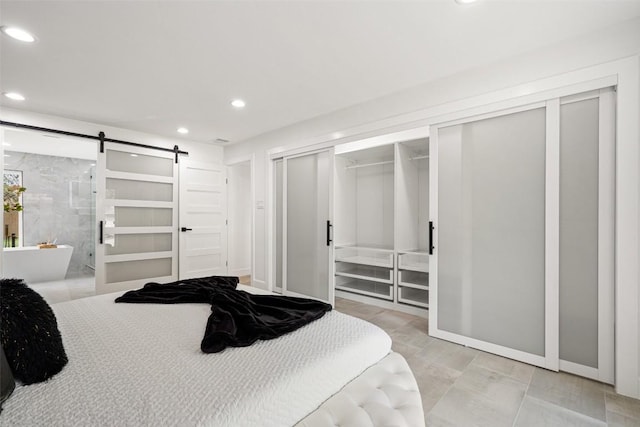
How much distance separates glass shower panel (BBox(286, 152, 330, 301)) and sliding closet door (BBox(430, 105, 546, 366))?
1.52m

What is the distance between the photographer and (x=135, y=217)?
472 centimetres

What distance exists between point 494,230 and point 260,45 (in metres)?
2.53

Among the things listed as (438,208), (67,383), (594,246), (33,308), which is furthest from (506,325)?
(33,308)

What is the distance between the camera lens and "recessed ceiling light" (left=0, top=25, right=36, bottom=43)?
2.17 metres

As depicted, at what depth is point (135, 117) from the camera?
162 inches

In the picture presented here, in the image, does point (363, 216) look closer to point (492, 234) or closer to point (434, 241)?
point (434, 241)

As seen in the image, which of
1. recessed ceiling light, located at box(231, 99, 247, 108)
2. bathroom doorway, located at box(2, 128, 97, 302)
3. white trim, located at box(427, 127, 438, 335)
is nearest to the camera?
white trim, located at box(427, 127, 438, 335)

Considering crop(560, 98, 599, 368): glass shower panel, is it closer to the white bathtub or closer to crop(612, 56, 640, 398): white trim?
crop(612, 56, 640, 398): white trim

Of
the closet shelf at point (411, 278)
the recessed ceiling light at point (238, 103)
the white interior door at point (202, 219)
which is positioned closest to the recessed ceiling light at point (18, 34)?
the recessed ceiling light at point (238, 103)

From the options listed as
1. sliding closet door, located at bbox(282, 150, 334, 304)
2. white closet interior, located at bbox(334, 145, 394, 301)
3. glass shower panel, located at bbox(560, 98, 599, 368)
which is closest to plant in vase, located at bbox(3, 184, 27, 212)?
sliding closet door, located at bbox(282, 150, 334, 304)

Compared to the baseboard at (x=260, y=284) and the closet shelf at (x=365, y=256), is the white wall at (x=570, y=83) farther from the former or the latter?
the baseboard at (x=260, y=284)

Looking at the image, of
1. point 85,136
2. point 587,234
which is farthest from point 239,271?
point 587,234

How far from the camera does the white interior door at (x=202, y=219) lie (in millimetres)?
5242

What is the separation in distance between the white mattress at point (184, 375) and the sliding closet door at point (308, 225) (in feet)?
7.60
